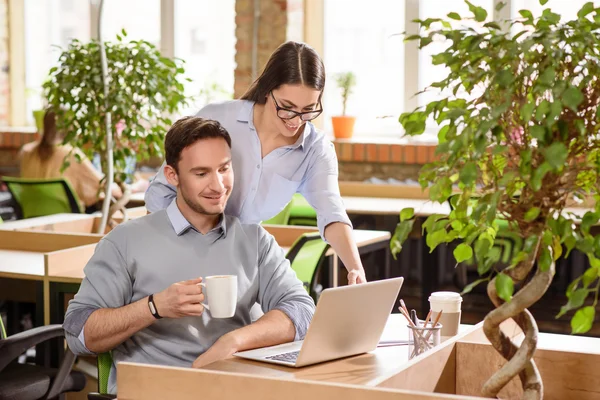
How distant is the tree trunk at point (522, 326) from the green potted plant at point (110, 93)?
9.90ft

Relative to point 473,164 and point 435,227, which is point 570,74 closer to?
point 473,164

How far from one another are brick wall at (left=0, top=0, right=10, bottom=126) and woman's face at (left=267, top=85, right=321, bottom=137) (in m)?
5.71

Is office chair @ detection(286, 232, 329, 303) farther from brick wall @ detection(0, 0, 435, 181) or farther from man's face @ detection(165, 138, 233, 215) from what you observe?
brick wall @ detection(0, 0, 435, 181)

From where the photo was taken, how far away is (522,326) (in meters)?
1.65

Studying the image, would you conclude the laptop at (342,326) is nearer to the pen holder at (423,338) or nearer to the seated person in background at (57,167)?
the pen holder at (423,338)

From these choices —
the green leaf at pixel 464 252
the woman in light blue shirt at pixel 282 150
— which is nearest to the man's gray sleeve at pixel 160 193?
the woman in light blue shirt at pixel 282 150

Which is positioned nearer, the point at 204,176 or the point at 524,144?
the point at 524,144

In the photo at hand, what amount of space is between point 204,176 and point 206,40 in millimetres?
5300

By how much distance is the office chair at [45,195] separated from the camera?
199 inches

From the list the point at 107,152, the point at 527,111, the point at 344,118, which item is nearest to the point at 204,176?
the point at 527,111

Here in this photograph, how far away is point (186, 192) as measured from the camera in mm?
2295

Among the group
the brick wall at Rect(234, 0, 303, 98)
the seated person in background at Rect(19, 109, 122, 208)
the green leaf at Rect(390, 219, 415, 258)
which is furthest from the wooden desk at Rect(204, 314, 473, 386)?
the brick wall at Rect(234, 0, 303, 98)

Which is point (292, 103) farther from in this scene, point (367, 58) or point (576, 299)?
point (367, 58)

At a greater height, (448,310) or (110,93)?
(110,93)
